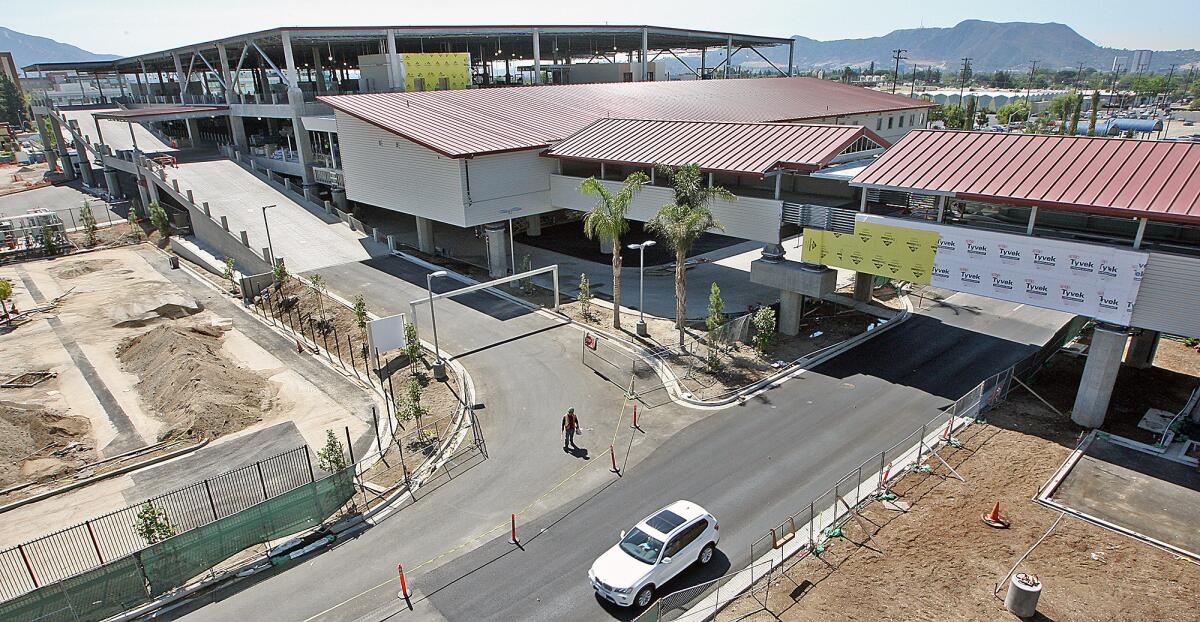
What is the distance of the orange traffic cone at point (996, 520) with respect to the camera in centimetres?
1870

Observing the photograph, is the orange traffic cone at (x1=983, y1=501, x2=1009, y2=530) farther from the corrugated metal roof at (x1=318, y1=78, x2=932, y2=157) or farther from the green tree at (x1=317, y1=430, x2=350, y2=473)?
the corrugated metal roof at (x1=318, y1=78, x2=932, y2=157)

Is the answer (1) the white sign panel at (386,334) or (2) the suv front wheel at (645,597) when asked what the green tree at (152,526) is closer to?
(1) the white sign panel at (386,334)

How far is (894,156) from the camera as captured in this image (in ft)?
95.2

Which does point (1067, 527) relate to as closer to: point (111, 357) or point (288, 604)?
point (288, 604)

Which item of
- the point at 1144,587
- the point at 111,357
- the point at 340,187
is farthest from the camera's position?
the point at 340,187

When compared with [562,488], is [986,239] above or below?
above

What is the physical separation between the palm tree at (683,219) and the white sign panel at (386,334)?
1293 centimetres

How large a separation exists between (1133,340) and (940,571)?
63.6 ft

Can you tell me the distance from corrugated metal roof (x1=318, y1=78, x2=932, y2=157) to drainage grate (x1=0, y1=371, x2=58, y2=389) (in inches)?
890

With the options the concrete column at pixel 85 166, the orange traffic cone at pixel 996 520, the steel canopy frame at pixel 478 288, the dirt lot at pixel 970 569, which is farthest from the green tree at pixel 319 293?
the concrete column at pixel 85 166

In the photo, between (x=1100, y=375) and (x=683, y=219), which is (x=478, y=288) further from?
(x=1100, y=375)

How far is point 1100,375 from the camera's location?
77.5 ft

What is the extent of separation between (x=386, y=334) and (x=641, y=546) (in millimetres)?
17625

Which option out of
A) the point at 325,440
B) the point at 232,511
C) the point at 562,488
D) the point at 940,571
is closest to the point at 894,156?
the point at 940,571
